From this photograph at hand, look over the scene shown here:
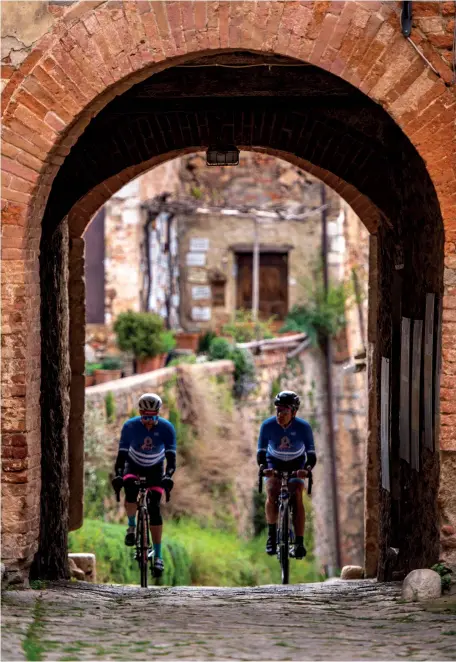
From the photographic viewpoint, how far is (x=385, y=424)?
413 inches

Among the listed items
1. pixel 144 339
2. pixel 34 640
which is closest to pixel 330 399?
pixel 144 339

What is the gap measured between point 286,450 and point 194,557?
17.3 feet

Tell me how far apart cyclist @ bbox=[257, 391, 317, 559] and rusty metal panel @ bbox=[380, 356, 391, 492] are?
0.63 m

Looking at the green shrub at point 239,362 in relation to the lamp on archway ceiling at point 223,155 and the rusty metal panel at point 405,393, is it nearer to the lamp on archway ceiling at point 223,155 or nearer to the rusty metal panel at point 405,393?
the lamp on archway ceiling at point 223,155

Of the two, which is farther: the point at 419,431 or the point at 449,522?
the point at 419,431

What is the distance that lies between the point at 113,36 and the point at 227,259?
21491 mm

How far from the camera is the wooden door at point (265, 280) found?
96.2ft

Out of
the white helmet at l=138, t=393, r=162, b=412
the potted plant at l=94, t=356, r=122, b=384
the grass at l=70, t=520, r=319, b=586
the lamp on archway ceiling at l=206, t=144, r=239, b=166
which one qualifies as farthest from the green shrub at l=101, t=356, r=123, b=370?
the white helmet at l=138, t=393, r=162, b=412

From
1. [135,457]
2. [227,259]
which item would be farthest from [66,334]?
[227,259]

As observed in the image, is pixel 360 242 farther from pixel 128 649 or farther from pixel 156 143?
pixel 128 649

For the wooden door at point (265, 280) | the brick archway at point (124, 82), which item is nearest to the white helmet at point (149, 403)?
the brick archway at point (124, 82)

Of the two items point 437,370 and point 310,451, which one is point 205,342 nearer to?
point 310,451

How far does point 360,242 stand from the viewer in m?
24.0

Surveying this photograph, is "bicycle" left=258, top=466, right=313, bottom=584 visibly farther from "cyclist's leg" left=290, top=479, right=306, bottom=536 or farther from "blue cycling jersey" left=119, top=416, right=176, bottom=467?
"blue cycling jersey" left=119, top=416, right=176, bottom=467
